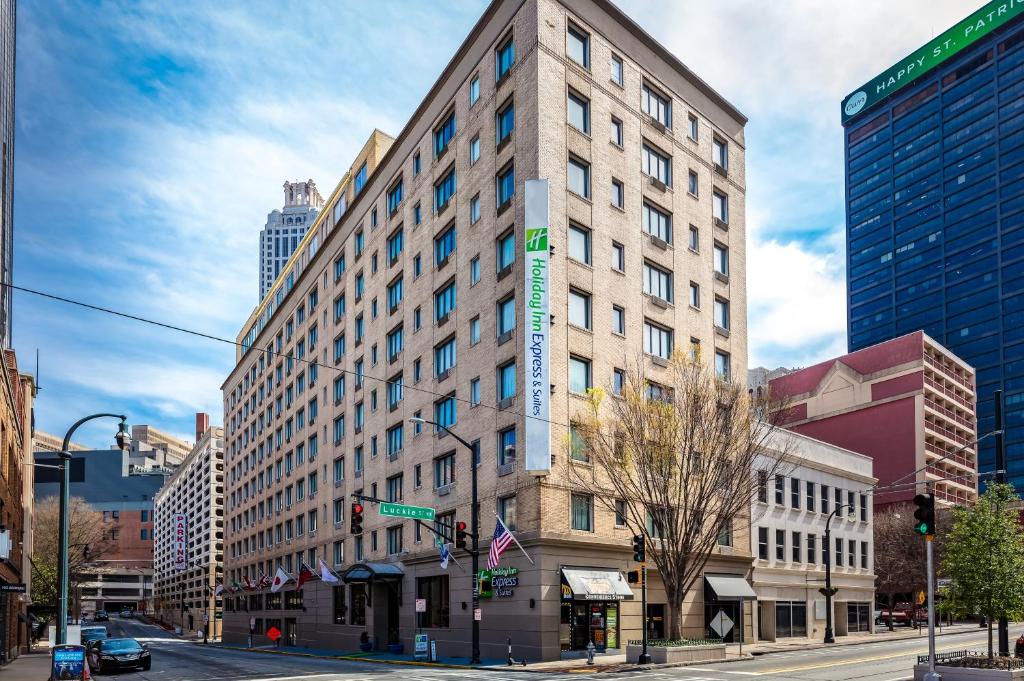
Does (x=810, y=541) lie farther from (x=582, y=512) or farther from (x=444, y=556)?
(x=444, y=556)

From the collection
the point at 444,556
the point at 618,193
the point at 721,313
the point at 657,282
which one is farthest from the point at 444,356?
the point at 721,313

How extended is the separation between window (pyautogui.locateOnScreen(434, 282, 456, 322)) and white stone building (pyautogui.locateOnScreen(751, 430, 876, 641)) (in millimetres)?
20273

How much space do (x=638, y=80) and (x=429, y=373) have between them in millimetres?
20707

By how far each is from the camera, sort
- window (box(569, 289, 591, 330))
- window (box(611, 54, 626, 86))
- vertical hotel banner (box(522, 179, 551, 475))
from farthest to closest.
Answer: window (box(611, 54, 626, 86)), window (box(569, 289, 591, 330)), vertical hotel banner (box(522, 179, 551, 475))

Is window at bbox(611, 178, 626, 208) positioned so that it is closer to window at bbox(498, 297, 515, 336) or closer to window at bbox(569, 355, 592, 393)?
window at bbox(498, 297, 515, 336)

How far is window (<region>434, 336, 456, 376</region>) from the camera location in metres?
52.6

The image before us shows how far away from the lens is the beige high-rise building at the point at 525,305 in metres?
43.3

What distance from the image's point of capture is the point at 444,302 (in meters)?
54.5

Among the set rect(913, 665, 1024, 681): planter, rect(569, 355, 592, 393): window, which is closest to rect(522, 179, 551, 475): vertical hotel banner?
rect(569, 355, 592, 393): window

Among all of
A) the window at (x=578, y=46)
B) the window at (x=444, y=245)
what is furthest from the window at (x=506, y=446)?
the window at (x=578, y=46)

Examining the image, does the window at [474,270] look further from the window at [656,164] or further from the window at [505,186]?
the window at [656,164]

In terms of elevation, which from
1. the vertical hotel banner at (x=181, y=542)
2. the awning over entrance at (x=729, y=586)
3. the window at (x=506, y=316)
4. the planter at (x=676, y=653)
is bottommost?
the vertical hotel banner at (x=181, y=542)

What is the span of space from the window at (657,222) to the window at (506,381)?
1165 cm

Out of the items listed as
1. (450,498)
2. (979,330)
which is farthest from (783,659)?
(979,330)
